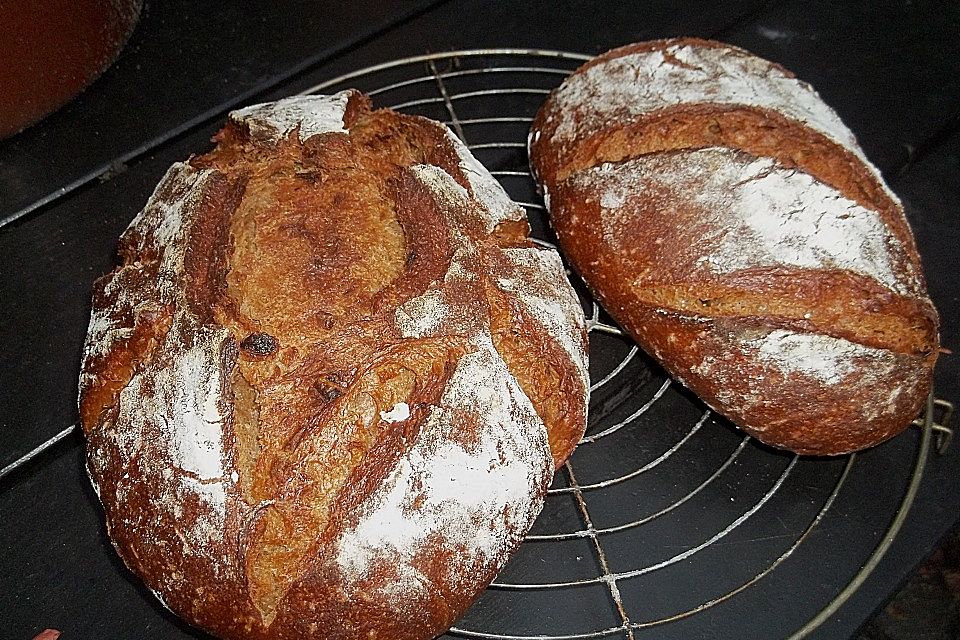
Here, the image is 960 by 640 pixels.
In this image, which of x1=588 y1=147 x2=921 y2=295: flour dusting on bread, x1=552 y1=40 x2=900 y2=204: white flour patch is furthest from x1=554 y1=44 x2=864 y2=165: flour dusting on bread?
x1=588 y1=147 x2=921 y2=295: flour dusting on bread

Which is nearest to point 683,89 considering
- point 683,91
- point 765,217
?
point 683,91

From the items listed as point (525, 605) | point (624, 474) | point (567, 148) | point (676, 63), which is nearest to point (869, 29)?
point (676, 63)

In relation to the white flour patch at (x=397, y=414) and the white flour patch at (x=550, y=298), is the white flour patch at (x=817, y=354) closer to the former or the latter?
the white flour patch at (x=550, y=298)

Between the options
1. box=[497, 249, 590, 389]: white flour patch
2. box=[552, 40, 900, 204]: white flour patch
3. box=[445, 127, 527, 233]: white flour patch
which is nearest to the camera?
box=[497, 249, 590, 389]: white flour patch

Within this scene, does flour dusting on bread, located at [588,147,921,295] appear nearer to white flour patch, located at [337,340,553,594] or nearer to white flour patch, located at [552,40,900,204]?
white flour patch, located at [552,40,900,204]

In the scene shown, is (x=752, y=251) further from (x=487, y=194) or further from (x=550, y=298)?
(x=487, y=194)

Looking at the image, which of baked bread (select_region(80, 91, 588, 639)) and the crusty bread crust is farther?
the crusty bread crust
